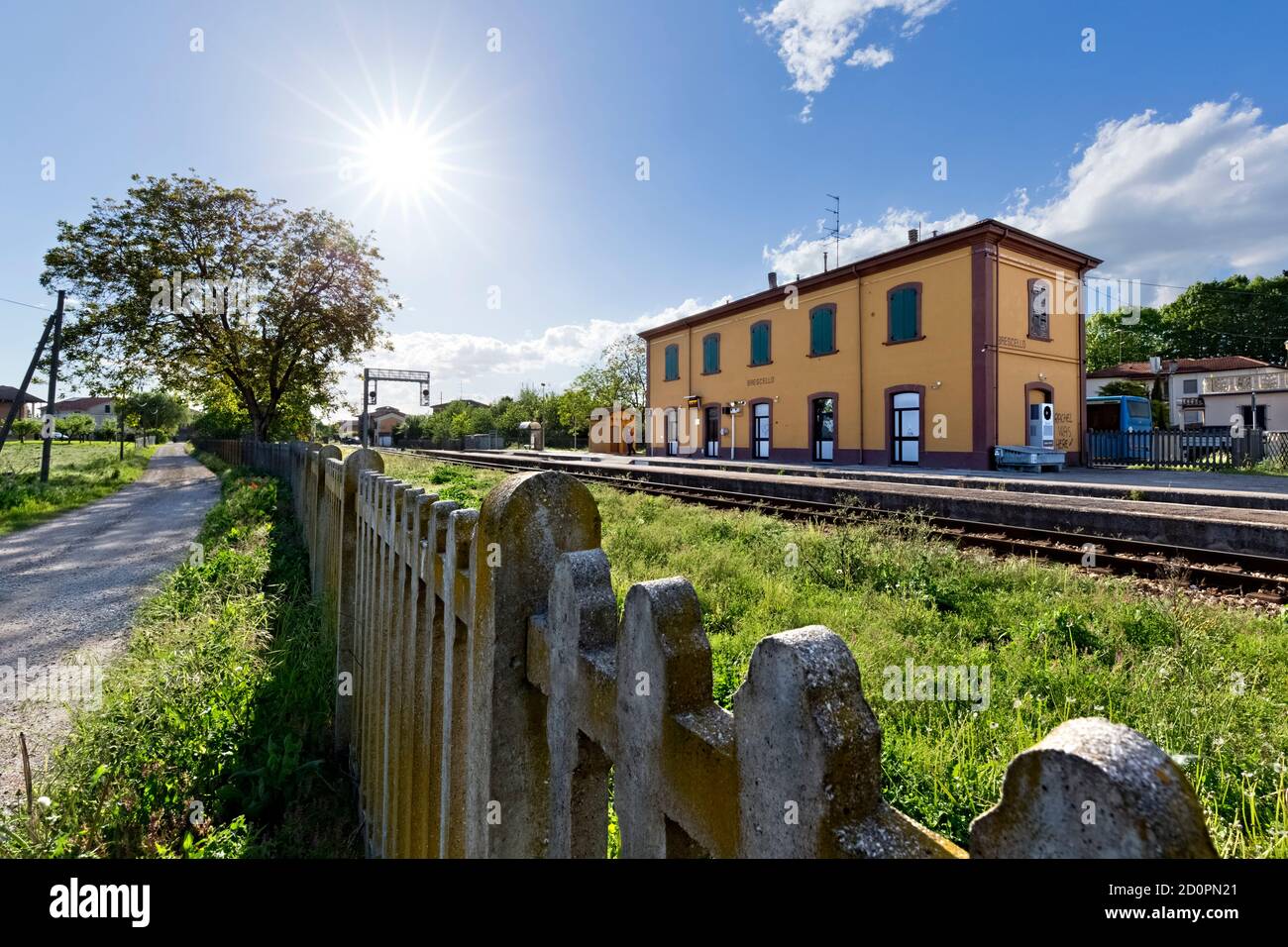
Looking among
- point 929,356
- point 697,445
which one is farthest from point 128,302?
point 929,356

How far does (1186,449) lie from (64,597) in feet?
94.9

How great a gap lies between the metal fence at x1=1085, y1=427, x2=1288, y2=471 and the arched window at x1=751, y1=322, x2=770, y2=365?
42.5ft

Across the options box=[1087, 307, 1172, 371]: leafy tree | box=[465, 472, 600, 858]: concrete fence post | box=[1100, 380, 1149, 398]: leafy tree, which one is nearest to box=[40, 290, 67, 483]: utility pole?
box=[465, 472, 600, 858]: concrete fence post

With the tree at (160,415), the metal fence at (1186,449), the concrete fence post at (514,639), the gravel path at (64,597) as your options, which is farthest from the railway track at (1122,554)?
the tree at (160,415)

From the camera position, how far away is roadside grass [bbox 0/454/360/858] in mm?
2871

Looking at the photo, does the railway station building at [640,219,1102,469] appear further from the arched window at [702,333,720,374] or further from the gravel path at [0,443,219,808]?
the gravel path at [0,443,219,808]

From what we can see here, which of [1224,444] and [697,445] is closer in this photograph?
[1224,444]

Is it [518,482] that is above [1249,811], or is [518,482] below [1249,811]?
above

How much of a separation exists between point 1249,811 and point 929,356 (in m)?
21.6

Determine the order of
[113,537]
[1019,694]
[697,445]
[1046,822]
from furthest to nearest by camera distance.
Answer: [697,445], [113,537], [1019,694], [1046,822]

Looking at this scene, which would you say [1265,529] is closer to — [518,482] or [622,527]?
[622,527]

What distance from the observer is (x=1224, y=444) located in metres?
20.8

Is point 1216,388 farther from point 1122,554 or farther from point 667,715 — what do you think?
point 667,715
